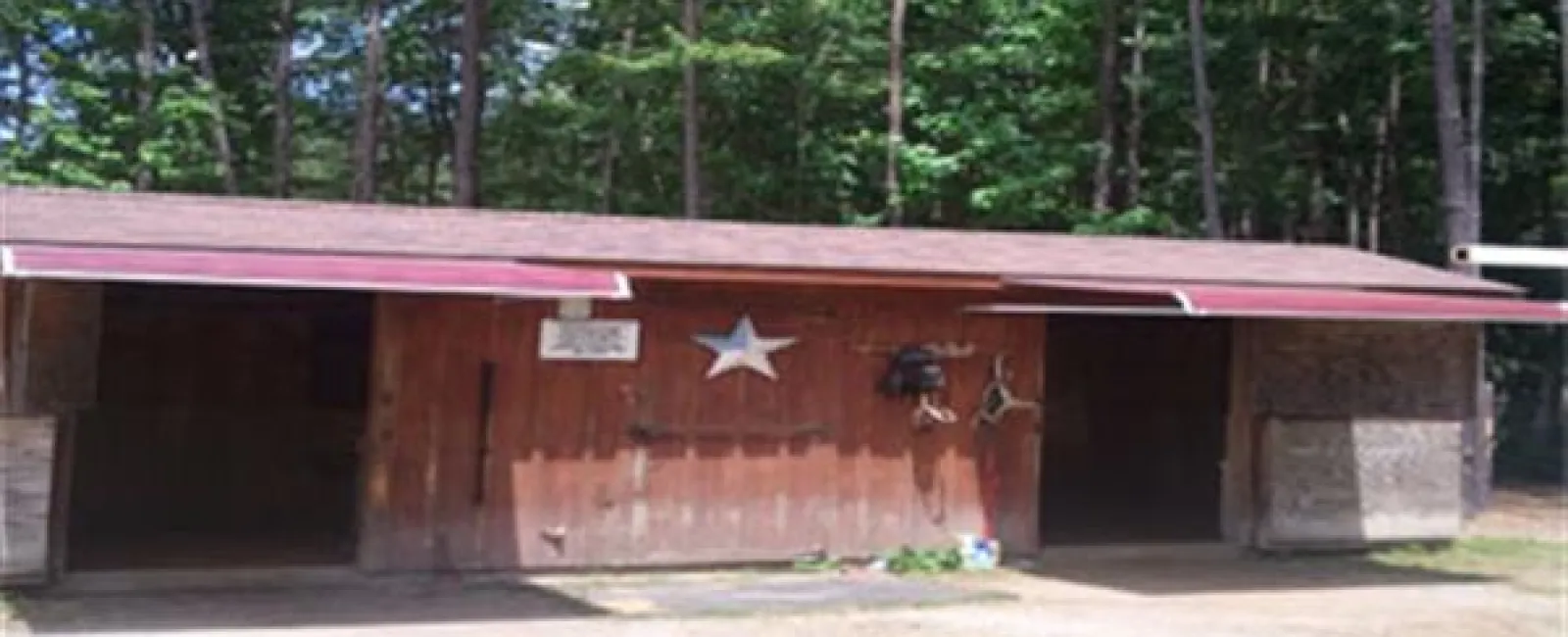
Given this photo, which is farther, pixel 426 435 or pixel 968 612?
pixel 426 435

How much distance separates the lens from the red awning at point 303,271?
7.13 metres

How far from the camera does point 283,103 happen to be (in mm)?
25172

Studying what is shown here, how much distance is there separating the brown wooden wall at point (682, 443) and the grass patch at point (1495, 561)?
116 inches

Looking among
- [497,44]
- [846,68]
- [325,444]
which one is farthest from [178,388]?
[497,44]

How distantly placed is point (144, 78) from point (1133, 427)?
15305 millimetres

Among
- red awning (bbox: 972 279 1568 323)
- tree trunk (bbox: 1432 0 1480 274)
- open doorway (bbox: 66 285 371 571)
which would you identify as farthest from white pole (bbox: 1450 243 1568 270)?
open doorway (bbox: 66 285 371 571)

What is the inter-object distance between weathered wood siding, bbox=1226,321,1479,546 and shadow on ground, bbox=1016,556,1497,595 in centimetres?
30

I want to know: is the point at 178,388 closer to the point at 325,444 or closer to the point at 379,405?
the point at 325,444

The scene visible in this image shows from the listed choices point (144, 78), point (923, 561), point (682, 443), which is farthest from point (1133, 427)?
point (144, 78)

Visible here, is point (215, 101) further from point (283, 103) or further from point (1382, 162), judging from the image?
point (1382, 162)

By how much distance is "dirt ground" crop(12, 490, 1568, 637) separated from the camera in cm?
794

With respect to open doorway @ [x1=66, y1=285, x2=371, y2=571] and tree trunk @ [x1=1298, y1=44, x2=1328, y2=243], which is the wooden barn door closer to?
open doorway @ [x1=66, y1=285, x2=371, y2=571]

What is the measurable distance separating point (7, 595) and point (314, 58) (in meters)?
19.3

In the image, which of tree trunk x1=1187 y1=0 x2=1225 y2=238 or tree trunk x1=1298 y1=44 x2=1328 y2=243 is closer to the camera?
tree trunk x1=1187 y1=0 x2=1225 y2=238
